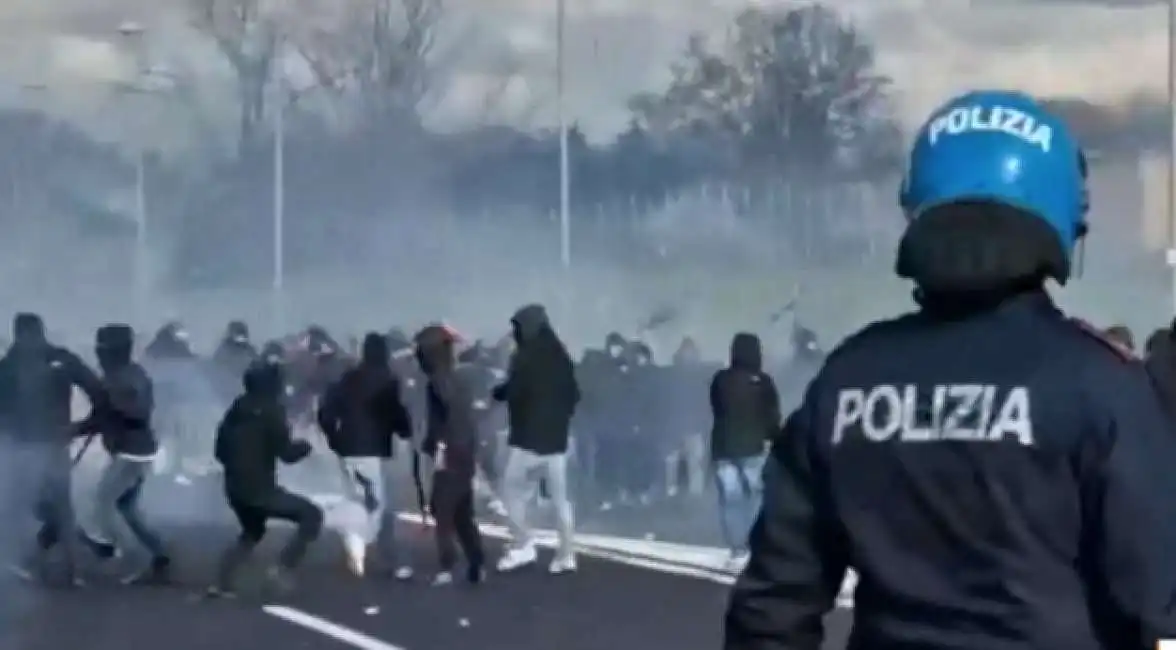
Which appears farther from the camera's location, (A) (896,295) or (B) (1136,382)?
(A) (896,295)

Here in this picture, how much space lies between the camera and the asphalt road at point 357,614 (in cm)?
654

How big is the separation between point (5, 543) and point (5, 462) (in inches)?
9.9

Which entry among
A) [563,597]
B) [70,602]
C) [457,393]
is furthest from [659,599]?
[70,602]

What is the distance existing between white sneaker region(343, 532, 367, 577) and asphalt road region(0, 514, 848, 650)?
40mm

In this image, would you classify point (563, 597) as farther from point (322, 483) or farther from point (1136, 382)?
point (1136, 382)

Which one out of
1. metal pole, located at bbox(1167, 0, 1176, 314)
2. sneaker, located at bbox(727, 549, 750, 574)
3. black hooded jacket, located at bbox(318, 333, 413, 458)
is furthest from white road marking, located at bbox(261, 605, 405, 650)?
metal pole, located at bbox(1167, 0, 1176, 314)

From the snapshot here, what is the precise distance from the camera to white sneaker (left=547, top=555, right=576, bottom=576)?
717cm

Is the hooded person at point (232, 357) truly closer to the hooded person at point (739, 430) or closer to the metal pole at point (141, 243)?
the metal pole at point (141, 243)

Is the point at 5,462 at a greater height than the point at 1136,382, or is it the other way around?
the point at 1136,382

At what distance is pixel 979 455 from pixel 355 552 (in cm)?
519

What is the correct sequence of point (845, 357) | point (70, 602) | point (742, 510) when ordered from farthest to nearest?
point (742, 510)
point (70, 602)
point (845, 357)

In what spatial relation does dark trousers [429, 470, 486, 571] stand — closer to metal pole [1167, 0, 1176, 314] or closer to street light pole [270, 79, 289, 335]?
street light pole [270, 79, 289, 335]

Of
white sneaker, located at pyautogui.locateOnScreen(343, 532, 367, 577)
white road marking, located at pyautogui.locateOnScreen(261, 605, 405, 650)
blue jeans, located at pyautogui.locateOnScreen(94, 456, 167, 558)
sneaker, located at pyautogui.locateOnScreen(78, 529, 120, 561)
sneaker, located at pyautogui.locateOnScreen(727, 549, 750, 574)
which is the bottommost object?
white road marking, located at pyautogui.locateOnScreen(261, 605, 405, 650)

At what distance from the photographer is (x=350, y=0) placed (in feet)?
22.9
